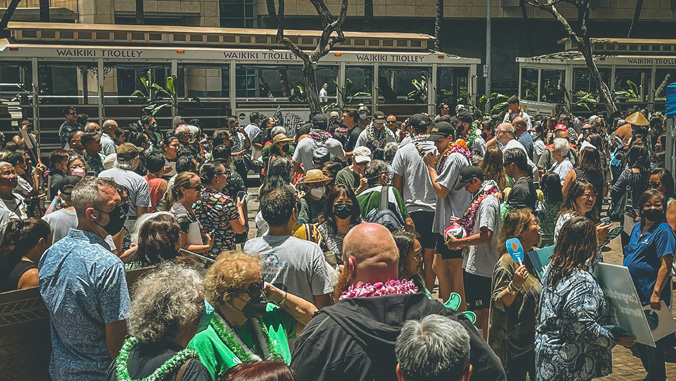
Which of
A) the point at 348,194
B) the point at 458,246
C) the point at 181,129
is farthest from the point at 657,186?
the point at 181,129

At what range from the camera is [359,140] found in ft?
41.4

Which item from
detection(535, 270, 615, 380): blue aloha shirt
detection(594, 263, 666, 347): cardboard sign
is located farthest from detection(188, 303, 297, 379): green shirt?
detection(594, 263, 666, 347): cardboard sign

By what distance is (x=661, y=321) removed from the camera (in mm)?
6277

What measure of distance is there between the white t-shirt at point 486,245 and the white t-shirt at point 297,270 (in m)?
2.49

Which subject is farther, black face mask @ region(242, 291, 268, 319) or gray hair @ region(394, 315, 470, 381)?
black face mask @ region(242, 291, 268, 319)

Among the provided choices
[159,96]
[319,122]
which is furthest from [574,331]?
[159,96]

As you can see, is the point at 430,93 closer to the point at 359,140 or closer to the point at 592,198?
the point at 359,140

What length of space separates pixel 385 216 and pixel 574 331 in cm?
227

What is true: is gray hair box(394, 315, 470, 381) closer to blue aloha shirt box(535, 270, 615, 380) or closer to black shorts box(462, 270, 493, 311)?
blue aloha shirt box(535, 270, 615, 380)

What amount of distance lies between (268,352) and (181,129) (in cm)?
753

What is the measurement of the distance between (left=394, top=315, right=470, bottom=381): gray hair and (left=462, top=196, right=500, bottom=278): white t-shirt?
13.2ft

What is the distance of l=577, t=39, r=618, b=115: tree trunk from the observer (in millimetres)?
21359

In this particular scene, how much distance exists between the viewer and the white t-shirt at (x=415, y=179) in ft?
28.2

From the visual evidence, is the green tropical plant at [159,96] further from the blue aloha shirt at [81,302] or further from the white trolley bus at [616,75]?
the blue aloha shirt at [81,302]
